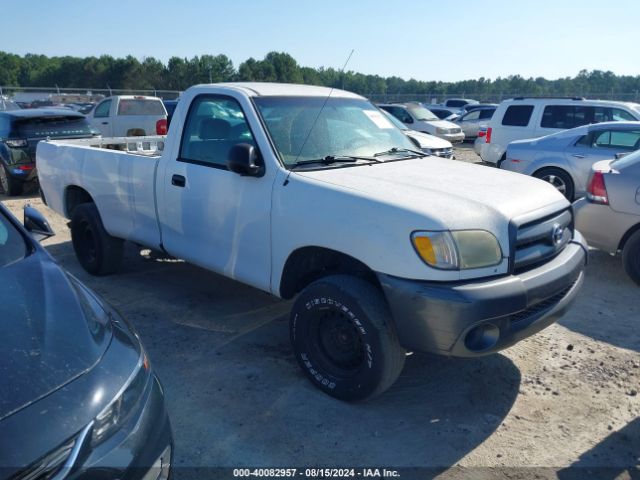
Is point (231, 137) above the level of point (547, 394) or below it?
above

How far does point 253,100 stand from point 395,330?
6.68 ft

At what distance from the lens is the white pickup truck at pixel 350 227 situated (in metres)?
2.93

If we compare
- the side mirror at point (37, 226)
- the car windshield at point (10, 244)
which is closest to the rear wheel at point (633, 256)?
the side mirror at point (37, 226)

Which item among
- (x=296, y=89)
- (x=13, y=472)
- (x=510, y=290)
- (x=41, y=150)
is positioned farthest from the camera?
(x=41, y=150)

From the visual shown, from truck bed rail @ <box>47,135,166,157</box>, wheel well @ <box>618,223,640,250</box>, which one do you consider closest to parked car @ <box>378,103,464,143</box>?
truck bed rail @ <box>47,135,166,157</box>

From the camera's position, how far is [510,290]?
2.94 metres

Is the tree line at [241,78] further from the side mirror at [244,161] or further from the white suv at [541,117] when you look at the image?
the side mirror at [244,161]

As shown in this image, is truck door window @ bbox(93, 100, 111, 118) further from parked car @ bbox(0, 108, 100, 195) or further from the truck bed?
the truck bed

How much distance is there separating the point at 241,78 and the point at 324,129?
5084 cm

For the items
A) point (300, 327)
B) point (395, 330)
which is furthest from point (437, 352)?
point (300, 327)

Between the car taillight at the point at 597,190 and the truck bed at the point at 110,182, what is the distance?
4.47 metres

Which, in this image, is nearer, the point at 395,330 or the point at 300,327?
the point at 395,330

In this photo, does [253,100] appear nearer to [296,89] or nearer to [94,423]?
[296,89]

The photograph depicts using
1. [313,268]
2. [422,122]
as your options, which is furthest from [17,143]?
[422,122]
